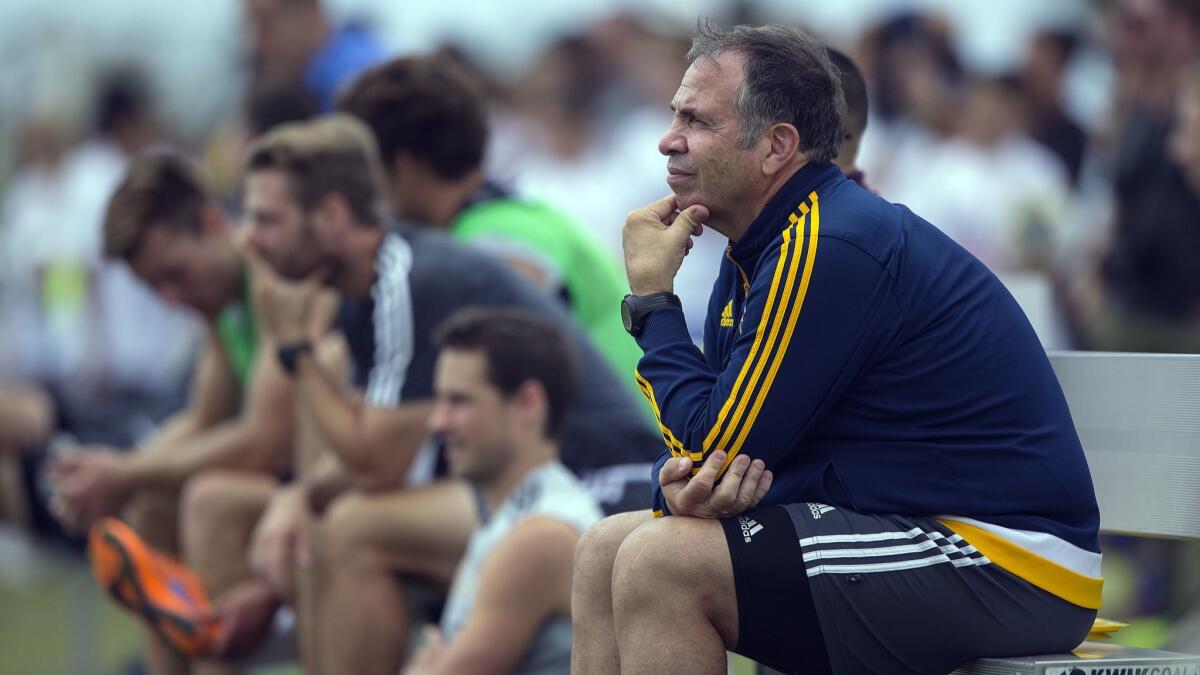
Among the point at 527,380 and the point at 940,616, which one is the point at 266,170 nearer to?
the point at 527,380

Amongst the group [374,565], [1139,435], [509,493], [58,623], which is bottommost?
[58,623]

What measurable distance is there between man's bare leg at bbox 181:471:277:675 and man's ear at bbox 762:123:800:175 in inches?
124

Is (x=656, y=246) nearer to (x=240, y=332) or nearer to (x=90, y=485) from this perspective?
(x=240, y=332)

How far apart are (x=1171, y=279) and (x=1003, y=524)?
4.15m

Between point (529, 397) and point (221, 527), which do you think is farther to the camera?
point (221, 527)

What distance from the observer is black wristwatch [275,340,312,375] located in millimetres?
5102

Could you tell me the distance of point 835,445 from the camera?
3199 mm

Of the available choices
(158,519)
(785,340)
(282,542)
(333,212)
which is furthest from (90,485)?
(785,340)

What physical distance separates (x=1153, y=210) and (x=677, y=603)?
4.58m

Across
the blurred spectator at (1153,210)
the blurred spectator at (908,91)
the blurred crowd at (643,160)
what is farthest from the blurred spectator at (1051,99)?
the blurred spectator at (1153,210)

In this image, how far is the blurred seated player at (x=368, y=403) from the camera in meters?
4.97

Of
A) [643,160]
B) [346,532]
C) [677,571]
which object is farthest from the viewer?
[643,160]

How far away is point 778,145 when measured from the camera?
129 inches

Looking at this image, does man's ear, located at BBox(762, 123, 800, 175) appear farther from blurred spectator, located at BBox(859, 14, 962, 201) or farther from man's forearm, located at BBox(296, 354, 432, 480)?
blurred spectator, located at BBox(859, 14, 962, 201)
